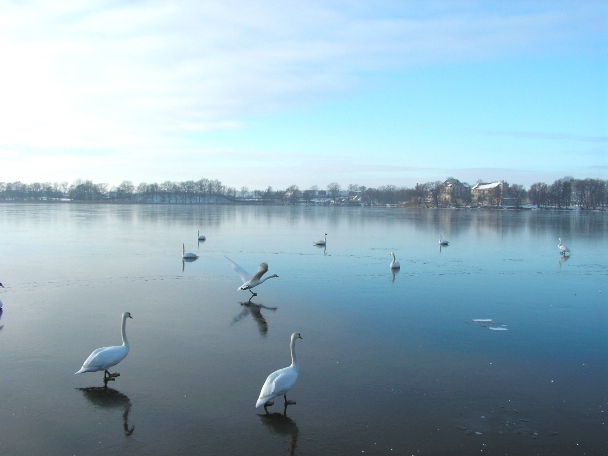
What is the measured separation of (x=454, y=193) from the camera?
164625 mm

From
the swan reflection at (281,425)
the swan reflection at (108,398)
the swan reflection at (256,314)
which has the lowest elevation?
the swan reflection at (281,425)

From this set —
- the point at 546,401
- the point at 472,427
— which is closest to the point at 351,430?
the point at 472,427

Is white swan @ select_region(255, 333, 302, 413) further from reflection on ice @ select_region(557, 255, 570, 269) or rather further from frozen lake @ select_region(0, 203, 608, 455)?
reflection on ice @ select_region(557, 255, 570, 269)

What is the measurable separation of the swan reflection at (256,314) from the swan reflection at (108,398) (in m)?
4.23

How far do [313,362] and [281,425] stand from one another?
2.72 m

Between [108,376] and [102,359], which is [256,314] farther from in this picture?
[102,359]

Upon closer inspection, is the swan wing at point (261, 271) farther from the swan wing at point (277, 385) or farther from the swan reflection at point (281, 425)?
the swan reflection at point (281, 425)

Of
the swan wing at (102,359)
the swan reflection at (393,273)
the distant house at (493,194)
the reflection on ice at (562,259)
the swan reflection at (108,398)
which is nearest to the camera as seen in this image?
the swan reflection at (108,398)

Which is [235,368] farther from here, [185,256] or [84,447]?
[185,256]

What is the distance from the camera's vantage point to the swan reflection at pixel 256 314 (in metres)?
13.0

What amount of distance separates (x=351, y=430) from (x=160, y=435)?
276 cm

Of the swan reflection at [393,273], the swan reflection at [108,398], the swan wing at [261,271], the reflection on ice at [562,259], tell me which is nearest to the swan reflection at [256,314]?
the swan wing at [261,271]

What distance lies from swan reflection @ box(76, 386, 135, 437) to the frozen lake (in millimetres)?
39

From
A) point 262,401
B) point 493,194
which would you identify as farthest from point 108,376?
point 493,194
